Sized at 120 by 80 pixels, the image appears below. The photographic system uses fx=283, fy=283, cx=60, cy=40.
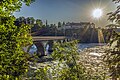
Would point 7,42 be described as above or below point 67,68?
above

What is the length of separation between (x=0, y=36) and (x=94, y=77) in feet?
23.1

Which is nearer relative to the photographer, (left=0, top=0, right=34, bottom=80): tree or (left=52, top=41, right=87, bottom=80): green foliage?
(left=0, top=0, right=34, bottom=80): tree

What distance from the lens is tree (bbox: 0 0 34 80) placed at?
9188 mm

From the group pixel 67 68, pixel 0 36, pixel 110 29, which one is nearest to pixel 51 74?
pixel 67 68

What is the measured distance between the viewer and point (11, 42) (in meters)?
9.55

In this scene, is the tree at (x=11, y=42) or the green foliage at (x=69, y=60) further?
the green foliage at (x=69, y=60)

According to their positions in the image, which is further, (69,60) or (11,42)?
(69,60)

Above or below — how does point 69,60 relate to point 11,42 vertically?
below

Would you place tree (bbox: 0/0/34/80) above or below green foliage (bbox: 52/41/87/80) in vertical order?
above

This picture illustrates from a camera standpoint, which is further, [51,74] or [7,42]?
[51,74]

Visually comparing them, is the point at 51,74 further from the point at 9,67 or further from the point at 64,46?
the point at 9,67

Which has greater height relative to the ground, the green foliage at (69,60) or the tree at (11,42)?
the tree at (11,42)

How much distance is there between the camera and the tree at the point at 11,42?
919cm

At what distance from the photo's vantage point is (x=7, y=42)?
9.41 metres
